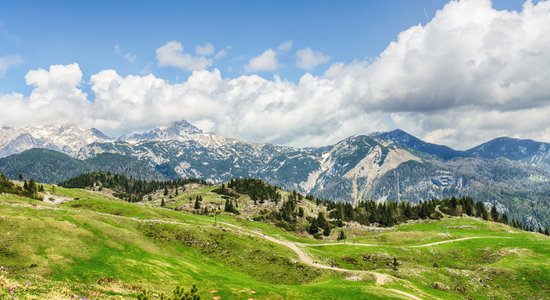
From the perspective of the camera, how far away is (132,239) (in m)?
70.4

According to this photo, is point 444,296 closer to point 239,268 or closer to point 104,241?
point 239,268

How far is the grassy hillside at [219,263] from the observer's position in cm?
4891

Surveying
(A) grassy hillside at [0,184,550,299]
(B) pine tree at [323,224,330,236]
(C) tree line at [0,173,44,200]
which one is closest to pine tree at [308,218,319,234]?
(B) pine tree at [323,224,330,236]

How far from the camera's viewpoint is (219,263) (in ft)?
256

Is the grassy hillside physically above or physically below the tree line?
below

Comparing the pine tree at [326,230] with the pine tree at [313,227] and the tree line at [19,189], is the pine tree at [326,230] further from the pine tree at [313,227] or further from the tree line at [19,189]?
the tree line at [19,189]

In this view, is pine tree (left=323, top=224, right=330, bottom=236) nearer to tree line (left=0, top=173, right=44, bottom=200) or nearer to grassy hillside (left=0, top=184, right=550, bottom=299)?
grassy hillside (left=0, top=184, right=550, bottom=299)

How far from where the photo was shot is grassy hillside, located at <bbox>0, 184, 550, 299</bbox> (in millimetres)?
48906

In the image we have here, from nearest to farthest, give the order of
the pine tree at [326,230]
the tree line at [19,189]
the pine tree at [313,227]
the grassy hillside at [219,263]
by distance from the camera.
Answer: the grassy hillside at [219,263], the tree line at [19,189], the pine tree at [326,230], the pine tree at [313,227]

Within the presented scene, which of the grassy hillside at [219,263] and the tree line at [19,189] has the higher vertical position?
the tree line at [19,189]

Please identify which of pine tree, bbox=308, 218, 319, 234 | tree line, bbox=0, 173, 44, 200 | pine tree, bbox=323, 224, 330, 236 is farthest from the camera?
pine tree, bbox=308, 218, 319, 234

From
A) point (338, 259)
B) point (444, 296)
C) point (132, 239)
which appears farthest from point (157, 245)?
point (444, 296)

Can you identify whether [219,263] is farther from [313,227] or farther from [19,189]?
[313,227]

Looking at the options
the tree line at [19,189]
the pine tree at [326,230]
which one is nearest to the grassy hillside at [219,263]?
the tree line at [19,189]
